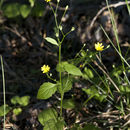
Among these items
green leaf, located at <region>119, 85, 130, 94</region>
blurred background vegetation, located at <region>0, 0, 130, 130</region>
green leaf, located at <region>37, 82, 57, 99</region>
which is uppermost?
blurred background vegetation, located at <region>0, 0, 130, 130</region>

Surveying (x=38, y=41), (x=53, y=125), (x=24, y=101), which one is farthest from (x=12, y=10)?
(x=53, y=125)

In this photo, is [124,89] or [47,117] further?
[124,89]

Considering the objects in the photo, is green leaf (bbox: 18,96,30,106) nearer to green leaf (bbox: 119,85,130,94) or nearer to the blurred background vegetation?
the blurred background vegetation

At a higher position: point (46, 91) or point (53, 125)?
point (46, 91)

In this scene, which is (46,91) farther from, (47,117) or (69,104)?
(69,104)

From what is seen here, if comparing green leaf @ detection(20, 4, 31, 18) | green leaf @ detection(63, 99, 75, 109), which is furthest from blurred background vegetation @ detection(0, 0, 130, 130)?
green leaf @ detection(63, 99, 75, 109)

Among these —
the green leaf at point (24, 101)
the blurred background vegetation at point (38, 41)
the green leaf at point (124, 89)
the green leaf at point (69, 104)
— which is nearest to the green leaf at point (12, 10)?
the blurred background vegetation at point (38, 41)

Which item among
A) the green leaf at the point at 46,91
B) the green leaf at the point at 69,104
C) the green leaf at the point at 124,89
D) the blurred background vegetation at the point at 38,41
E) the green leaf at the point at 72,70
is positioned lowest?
the green leaf at the point at 69,104

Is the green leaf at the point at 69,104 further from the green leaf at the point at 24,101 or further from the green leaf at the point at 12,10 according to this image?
the green leaf at the point at 12,10

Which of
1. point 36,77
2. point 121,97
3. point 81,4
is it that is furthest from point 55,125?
point 81,4

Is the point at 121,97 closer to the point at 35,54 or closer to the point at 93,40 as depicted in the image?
the point at 93,40

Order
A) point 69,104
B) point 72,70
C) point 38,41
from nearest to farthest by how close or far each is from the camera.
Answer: point 72,70
point 69,104
point 38,41
